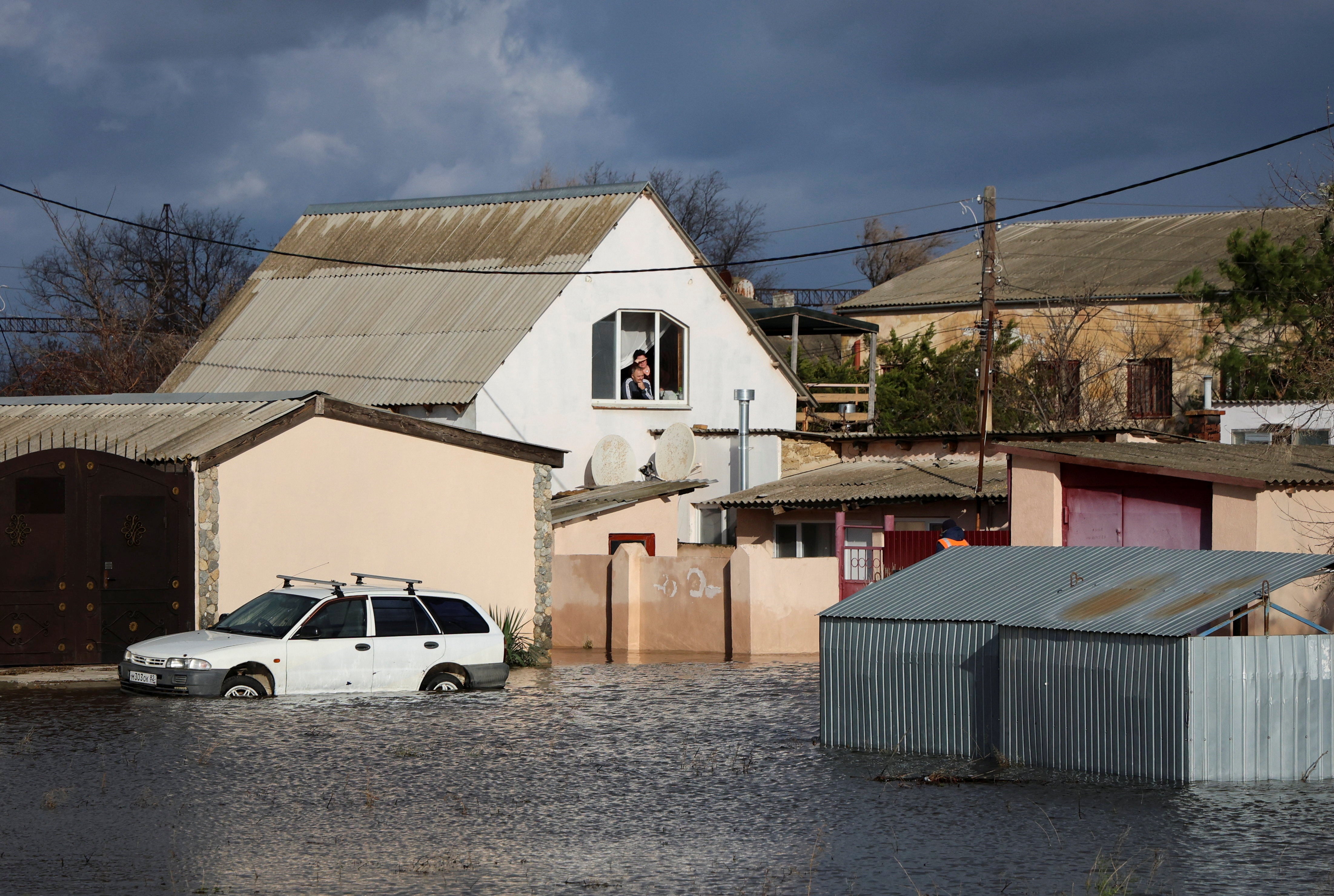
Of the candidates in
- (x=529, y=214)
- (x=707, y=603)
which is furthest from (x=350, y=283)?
(x=707, y=603)

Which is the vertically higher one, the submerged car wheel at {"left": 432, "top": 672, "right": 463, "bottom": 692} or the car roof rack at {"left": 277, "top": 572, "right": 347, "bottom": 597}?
the car roof rack at {"left": 277, "top": 572, "right": 347, "bottom": 597}

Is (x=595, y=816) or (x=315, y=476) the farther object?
(x=315, y=476)

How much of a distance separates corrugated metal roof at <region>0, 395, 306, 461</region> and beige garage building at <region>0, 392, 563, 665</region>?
5 centimetres

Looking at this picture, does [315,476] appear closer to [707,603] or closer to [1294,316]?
[707,603]

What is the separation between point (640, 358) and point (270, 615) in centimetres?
1785

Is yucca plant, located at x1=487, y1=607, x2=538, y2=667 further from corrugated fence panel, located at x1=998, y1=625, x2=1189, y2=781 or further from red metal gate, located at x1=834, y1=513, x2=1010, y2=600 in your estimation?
corrugated fence panel, located at x1=998, y1=625, x2=1189, y2=781

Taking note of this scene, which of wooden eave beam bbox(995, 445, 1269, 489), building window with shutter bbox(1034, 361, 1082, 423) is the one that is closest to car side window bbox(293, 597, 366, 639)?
wooden eave beam bbox(995, 445, 1269, 489)

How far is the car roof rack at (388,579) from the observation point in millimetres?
18672

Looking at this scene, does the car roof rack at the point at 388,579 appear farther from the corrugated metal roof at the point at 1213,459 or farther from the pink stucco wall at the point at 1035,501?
the pink stucco wall at the point at 1035,501

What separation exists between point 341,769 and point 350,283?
1047 inches

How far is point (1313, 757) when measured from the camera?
12500 millimetres

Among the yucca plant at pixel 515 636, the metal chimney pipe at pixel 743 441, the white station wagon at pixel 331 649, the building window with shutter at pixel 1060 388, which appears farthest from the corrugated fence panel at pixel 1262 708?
the building window with shutter at pixel 1060 388

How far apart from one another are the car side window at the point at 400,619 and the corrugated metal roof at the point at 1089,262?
1306 inches

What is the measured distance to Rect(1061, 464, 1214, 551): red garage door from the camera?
23.7 meters
